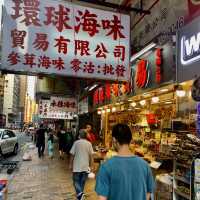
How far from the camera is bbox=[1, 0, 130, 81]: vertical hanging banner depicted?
22.2 ft

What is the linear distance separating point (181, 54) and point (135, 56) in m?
2.46

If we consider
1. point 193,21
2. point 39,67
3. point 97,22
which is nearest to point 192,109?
point 193,21

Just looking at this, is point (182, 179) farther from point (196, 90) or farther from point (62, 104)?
point (62, 104)

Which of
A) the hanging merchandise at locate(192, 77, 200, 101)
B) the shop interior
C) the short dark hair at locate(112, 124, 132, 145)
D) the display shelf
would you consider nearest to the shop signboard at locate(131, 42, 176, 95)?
the shop interior

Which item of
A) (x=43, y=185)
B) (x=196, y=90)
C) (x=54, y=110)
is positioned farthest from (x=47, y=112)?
(x=196, y=90)

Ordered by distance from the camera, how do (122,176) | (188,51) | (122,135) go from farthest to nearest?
(188,51) → (122,135) → (122,176)

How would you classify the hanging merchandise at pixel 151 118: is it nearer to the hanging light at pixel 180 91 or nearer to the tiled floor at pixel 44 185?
the tiled floor at pixel 44 185

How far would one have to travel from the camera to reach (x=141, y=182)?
323cm

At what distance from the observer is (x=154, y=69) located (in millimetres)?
7930

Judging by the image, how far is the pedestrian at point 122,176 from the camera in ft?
10.2

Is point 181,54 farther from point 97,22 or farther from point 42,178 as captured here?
point 42,178

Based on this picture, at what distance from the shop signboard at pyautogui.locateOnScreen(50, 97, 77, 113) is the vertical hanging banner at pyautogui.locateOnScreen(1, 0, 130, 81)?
1545cm

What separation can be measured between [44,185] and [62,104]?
12862 mm

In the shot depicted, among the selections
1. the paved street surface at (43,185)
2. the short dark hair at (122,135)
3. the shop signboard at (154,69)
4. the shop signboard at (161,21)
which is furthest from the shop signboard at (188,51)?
the paved street surface at (43,185)
